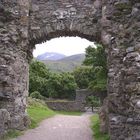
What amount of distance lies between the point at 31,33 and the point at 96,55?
475 cm

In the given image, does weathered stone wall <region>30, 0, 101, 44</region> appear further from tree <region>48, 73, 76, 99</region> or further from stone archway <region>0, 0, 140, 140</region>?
tree <region>48, 73, 76, 99</region>

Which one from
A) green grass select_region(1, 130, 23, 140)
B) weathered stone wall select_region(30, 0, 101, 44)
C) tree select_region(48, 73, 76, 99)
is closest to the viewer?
green grass select_region(1, 130, 23, 140)

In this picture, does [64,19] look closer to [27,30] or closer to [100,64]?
[27,30]

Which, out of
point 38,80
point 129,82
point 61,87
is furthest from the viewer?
point 61,87

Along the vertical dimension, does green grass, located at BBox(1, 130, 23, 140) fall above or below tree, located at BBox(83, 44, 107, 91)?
below

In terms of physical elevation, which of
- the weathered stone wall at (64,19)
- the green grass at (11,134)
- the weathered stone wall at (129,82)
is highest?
the weathered stone wall at (64,19)

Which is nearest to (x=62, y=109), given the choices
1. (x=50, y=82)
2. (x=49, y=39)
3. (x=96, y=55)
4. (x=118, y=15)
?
(x=50, y=82)

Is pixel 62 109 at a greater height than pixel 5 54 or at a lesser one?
lesser

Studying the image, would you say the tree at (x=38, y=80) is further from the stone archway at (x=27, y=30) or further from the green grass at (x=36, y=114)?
the stone archway at (x=27, y=30)

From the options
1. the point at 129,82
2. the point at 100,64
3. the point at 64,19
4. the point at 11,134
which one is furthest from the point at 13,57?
the point at 129,82

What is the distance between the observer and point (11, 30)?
11.9 metres

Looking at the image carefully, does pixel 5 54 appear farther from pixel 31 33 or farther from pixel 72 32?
pixel 72 32

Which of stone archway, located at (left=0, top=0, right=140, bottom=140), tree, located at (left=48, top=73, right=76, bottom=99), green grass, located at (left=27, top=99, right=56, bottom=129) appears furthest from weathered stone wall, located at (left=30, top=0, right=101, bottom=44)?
tree, located at (left=48, top=73, right=76, bottom=99)

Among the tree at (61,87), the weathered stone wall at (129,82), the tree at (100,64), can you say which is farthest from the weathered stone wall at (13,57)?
the tree at (61,87)
